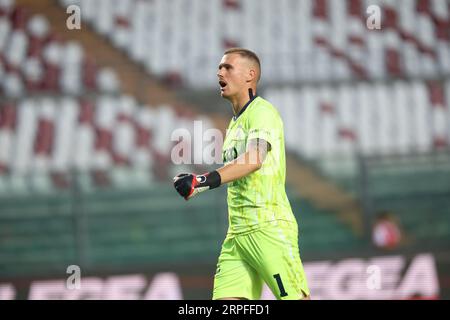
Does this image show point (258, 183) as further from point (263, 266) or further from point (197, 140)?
point (197, 140)

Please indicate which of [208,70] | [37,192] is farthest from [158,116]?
[37,192]

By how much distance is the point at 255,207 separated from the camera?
16.4 ft

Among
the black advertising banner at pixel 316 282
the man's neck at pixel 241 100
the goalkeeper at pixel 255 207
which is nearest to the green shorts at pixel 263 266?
the goalkeeper at pixel 255 207

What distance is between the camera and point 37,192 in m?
10.5

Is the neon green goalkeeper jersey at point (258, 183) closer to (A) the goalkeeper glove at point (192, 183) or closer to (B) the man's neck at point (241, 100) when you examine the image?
(B) the man's neck at point (241, 100)

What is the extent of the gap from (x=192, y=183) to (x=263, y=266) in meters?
0.68

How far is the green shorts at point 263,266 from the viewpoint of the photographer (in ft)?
16.0

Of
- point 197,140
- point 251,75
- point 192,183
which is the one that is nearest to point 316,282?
point 197,140

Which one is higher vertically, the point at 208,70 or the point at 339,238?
the point at 208,70

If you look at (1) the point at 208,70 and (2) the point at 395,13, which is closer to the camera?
(1) the point at 208,70

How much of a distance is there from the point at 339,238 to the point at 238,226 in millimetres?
5166

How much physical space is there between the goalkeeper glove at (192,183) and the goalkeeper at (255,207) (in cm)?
17

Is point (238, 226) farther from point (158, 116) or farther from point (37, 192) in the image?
point (158, 116)

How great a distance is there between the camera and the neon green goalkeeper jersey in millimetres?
4965
